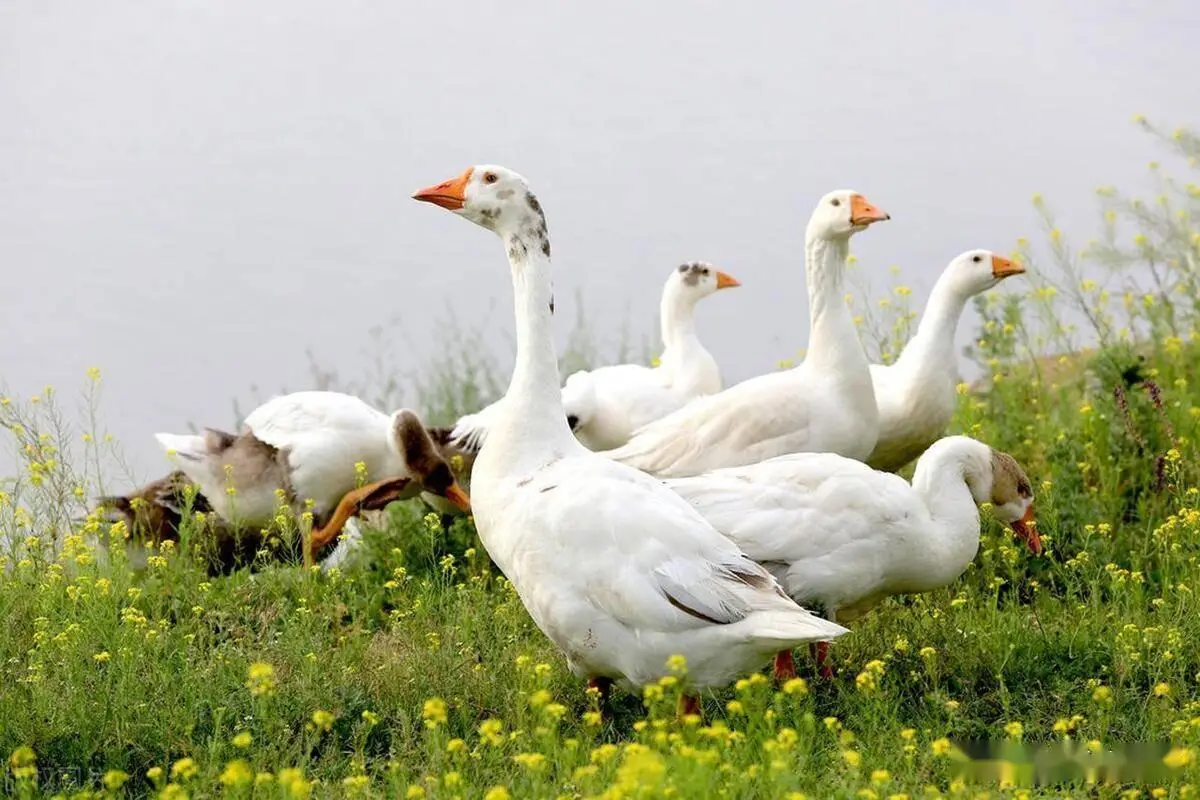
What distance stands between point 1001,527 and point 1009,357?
2.15 meters

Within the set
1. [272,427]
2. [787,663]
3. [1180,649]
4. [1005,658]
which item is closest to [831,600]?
[787,663]

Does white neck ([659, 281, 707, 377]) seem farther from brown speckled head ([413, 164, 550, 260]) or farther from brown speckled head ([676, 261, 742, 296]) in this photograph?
brown speckled head ([413, 164, 550, 260])

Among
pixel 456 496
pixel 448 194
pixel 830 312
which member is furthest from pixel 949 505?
pixel 456 496

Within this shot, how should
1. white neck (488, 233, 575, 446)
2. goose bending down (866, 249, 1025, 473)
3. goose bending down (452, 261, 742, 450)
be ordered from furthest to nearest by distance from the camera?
goose bending down (452, 261, 742, 450) → goose bending down (866, 249, 1025, 473) → white neck (488, 233, 575, 446)

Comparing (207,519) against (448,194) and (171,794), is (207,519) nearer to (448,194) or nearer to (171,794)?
(448,194)

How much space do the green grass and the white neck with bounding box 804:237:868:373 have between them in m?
1.12

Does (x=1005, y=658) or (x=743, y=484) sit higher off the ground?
(x=743, y=484)

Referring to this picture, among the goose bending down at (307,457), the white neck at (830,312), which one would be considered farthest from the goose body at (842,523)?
the goose bending down at (307,457)

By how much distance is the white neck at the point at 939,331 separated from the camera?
801cm

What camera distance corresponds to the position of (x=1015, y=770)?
4305 millimetres

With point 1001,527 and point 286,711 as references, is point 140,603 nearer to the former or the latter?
point 286,711

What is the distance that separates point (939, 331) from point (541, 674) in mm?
3474

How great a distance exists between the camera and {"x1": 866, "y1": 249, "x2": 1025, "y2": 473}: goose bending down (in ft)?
26.2

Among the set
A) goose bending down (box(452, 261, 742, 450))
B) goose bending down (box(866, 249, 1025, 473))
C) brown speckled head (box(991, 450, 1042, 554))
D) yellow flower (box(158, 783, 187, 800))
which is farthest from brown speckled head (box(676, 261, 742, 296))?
yellow flower (box(158, 783, 187, 800))
